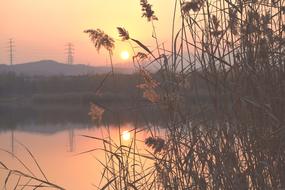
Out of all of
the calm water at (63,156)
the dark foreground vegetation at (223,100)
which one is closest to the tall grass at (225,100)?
the dark foreground vegetation at (223,100)

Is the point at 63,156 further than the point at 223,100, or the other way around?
the point at 63,156

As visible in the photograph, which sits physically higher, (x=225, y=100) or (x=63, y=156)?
(x=225, y=100)

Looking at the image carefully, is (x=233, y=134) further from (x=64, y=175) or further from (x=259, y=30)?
(x=64, y=175)

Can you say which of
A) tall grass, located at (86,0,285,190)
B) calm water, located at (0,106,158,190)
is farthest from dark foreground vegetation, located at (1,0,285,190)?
calm water, located at (0,106,158,190)

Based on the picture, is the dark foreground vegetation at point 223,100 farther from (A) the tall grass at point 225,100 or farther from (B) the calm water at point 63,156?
(B) the calm water at point 63,156

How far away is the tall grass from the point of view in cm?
230

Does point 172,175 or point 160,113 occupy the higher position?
point 160,113

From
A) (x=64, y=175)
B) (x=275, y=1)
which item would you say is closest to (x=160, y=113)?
(x=275, y=1)

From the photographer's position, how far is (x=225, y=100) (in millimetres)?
2482

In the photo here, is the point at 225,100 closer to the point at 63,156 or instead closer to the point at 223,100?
the point at 223,100

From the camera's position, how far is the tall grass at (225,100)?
2.30m

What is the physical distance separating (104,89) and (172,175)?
663 millimetres

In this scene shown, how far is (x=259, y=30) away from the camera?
8.07 feet

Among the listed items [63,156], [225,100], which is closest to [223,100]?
[225,100]
